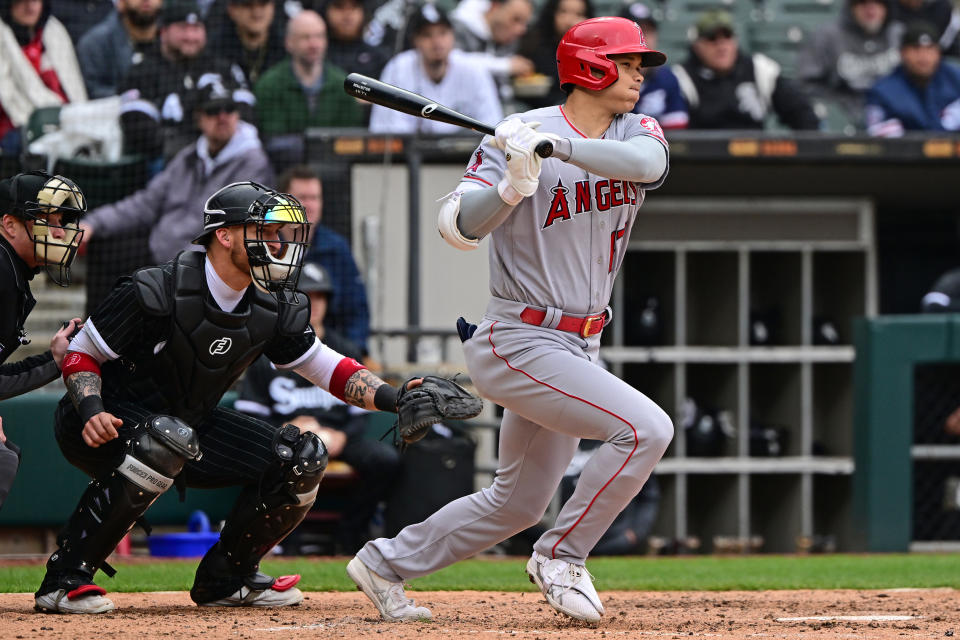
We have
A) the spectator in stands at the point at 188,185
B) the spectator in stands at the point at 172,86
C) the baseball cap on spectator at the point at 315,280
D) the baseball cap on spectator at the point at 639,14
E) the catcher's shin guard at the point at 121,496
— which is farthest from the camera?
the baseball cap on spectator at the point at 639,14

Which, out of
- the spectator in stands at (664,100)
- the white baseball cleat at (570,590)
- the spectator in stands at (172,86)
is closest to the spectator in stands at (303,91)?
the spectator in stands at (172,86)

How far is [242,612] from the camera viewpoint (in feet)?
→ 12.9

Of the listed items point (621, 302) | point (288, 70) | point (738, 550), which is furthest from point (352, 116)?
point (738, 550)

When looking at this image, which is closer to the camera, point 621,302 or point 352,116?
point 352,116

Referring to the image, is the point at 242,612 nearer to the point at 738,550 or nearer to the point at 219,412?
the point at 219,412

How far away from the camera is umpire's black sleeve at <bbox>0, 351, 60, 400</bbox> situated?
392 centimetres

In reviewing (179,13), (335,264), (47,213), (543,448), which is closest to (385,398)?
(543,448)

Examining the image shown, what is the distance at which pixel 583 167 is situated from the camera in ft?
11.5

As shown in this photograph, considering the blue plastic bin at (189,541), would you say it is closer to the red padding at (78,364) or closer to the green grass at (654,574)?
the green grass at (654,574)

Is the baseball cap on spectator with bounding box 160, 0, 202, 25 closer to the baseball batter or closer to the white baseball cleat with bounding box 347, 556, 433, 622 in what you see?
the baseball batter

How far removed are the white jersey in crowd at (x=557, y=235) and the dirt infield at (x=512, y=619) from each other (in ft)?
2.86

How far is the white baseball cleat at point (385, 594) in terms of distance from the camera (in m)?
3.80

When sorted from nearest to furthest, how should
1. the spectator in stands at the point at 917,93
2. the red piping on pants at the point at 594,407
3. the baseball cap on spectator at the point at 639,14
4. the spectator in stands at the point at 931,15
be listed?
the red piping on pants at the point at 594,407 < the spectator in stands at the point at 917,93 < the baseball cap on spectator at the point at 639,14 < the spectator in stands at the point at 931,15

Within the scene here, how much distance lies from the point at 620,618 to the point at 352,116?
526 cm
